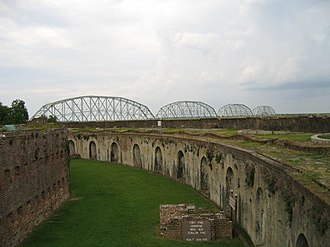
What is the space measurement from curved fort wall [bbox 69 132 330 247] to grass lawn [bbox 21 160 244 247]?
994 millimetres

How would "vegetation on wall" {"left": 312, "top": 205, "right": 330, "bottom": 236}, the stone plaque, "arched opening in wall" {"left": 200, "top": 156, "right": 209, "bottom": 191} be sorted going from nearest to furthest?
"vegetation on wall" {"left": 312, "top": 205, "right": 330, "bottom": 236} < the stone plaque < "arched opening in wall" {"left": 200, "top": 156, "right": 209, "bottom": 191}

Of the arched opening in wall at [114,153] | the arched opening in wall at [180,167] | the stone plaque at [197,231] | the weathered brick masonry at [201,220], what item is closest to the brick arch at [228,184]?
the weathered brick masonry at [201,220]

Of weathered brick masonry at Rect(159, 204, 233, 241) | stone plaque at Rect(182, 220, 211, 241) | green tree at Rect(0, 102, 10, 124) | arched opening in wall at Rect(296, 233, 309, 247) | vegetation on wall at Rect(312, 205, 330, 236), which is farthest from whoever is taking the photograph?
green tree at Rect(0, 102, 10, 124)

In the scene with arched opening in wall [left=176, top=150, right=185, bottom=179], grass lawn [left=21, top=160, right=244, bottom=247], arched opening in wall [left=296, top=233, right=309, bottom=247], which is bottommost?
grass lawn [left=21, top=160, right=244, bottom=247]

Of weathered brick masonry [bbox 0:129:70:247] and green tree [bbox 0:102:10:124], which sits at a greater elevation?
green tree [bbox 0:102:10:124]

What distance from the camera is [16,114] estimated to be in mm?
45125

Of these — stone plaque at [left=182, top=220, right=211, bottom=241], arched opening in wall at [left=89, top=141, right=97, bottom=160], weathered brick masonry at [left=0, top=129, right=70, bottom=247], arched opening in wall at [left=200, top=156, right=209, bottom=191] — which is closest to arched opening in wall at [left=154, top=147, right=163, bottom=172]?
arched opening in wall at [left=200, top=156, right=209, bottom=191]

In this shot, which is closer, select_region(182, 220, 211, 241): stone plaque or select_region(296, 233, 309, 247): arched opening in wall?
select_region(296, 233, 309, 247): arched opening in wall

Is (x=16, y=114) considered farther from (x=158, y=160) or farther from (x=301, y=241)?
(x=301, y=241)

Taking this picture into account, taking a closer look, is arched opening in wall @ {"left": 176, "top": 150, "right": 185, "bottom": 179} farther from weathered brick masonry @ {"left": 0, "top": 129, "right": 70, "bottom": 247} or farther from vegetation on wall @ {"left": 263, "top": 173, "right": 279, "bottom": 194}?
vegetation on wall @ {"left": 263, "top": 173, "right": 279, "bottom": 194}

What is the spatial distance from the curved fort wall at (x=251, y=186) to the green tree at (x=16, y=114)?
15801 mm

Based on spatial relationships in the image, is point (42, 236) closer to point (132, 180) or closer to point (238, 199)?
point (238, 199)

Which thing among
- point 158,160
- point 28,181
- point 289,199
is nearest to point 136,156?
point 158,160

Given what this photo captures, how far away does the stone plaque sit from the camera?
1396 centimetres
